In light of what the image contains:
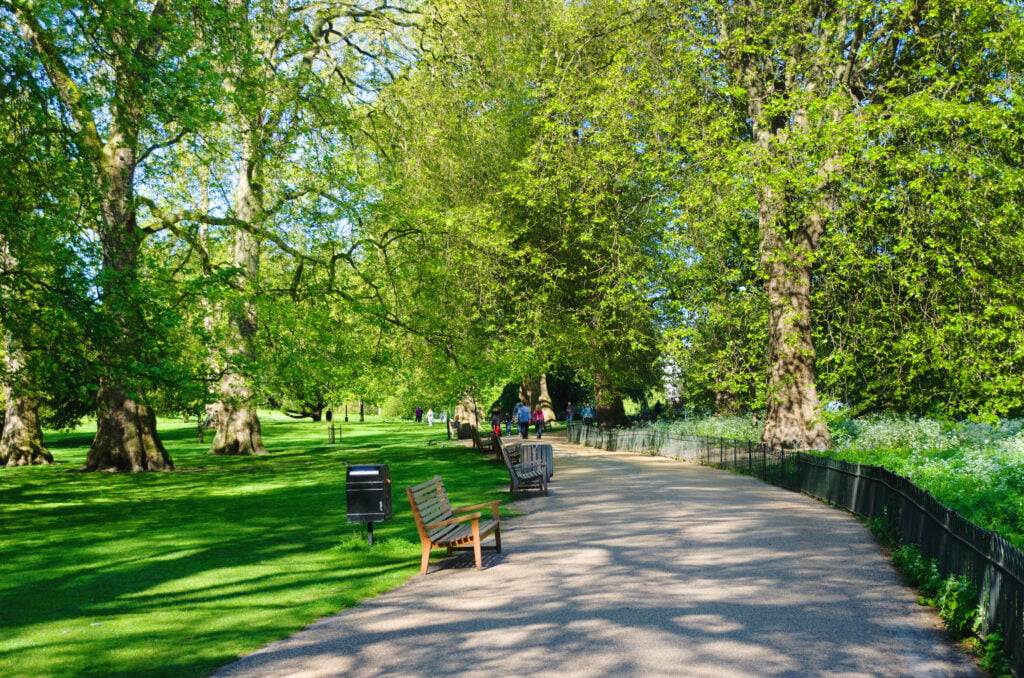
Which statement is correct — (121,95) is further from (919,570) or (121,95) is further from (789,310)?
(919,570)

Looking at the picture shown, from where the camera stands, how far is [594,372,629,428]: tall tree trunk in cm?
3469

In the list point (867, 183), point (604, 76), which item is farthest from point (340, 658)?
point (604, 76)

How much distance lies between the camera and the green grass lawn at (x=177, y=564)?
726 centimetres

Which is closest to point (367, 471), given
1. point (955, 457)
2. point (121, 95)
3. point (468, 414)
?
point (955, 457)

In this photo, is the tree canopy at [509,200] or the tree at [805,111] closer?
the tree canopy at [509,200]

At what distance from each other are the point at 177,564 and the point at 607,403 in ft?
89.5

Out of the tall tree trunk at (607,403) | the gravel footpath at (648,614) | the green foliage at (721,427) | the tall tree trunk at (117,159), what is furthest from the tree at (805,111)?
the tall tree trunk at (607,403)

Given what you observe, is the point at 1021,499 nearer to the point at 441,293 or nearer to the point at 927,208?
the point at 927,208

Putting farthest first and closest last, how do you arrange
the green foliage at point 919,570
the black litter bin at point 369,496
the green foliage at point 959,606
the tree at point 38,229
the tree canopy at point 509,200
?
the tree canopy at point 509,200
the tree at point 38,229
the black litter bin at point 369,496
the green foliage at point 919,570
the green foliage at point 959,606

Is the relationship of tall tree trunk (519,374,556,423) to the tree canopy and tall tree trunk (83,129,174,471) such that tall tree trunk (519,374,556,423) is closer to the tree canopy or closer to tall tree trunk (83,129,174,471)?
the tree canopy

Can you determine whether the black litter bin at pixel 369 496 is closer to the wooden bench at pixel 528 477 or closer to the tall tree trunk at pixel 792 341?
the wooden bench at pixel 528 477

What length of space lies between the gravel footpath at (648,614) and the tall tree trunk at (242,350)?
9556 mm

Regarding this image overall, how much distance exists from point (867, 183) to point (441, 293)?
39.1 ft

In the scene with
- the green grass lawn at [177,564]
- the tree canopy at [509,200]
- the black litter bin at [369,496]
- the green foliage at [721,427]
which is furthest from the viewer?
the green foliage at [721,427]
